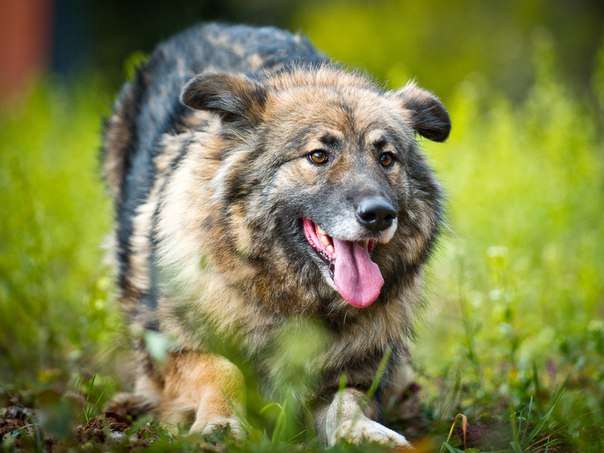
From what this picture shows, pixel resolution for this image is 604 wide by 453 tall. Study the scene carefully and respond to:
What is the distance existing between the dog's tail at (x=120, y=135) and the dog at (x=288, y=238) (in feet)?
4.31

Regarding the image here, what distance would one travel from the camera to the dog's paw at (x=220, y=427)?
3.05 m

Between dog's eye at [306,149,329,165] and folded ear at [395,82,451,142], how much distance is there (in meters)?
0.67

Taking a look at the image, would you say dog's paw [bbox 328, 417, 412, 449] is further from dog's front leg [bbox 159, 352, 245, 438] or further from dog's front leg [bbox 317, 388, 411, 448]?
dog's front leg [bbox 159, 352, 245, 438]

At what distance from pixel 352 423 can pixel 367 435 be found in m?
0.26

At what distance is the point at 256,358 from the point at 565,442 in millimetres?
1341

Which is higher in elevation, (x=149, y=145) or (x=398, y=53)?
(x=398, y=53)

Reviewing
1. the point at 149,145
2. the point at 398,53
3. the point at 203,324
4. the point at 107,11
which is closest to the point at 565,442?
the point at 203,324

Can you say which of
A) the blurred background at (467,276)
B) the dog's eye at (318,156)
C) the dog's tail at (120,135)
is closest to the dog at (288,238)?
the dog's eye at (318,156)

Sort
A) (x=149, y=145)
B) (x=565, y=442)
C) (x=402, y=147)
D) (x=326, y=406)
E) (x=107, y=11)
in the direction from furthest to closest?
(x=107, y=11) → (x=149, y=145) → (x=402, y=147) → (x=326, y=406) → (x=565, y=442)

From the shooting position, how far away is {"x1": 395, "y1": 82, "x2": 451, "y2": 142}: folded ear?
4.05 m

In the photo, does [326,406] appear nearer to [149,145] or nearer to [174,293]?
[174,293]

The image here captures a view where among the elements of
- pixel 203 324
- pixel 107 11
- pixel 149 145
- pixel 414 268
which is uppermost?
pixel 107 11

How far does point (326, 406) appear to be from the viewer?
3496 millimetres

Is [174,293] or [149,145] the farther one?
[149,145]
